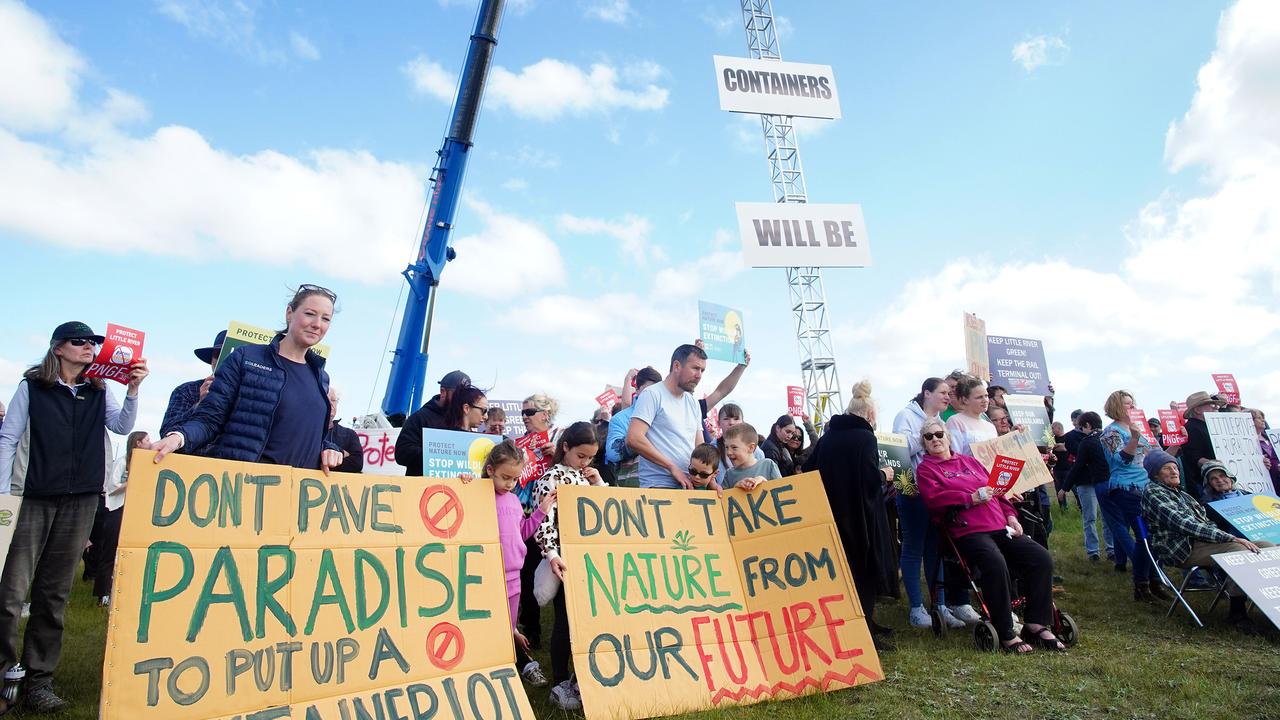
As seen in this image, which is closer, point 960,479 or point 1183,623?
point 960,479

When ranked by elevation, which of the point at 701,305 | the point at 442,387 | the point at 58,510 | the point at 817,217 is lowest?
the point at 58,510

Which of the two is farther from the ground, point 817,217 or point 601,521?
point 817,217

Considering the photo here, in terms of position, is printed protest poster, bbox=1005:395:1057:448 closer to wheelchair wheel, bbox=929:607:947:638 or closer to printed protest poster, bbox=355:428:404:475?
wheelchair wheel, bbox=929:607:947:638

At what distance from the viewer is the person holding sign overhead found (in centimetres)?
356

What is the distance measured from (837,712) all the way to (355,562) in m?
2.52

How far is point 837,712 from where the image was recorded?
146 inches

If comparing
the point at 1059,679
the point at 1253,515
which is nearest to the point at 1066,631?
the point at 1059,679

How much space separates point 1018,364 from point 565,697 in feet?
32.2

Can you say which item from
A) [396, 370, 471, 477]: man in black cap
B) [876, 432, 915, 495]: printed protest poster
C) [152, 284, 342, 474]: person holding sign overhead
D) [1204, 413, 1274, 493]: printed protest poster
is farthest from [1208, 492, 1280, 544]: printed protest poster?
[152, 284, 342, 474]: person holding sign overhead

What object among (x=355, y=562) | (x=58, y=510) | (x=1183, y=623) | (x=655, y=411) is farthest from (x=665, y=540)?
(x=1183, y=623)

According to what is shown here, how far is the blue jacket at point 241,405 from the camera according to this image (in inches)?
140

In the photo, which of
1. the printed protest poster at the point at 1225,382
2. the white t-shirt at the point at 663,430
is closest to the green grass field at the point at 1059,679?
the white t-shirt at the point at 663,430

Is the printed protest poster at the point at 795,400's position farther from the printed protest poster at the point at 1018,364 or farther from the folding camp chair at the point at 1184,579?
the folding camp chair at the point at 1184,579

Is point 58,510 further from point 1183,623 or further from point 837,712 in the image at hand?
point 1183,623
